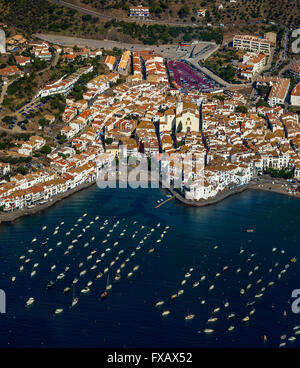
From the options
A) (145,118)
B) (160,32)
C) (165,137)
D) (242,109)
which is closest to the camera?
(165,137)

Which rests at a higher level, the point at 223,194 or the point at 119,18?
the point at 119,18

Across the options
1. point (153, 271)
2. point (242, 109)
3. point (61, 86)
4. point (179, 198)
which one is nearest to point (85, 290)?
point (153, 271)

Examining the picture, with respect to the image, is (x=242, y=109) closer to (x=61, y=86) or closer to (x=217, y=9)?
(x=61, y=86)

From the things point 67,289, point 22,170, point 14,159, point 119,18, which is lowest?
point 67,289

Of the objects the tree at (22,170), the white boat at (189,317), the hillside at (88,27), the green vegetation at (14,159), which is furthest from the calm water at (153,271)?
the hillside at (88,27)

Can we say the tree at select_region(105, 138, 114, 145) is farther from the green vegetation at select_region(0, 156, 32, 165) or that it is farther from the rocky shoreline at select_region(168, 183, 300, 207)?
the rocky shoreline at select_region(168, 183, 300, 207)

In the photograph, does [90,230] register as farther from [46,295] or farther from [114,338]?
[114,338]

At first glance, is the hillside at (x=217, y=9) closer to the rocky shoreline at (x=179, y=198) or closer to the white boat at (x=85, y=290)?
the rocky shoreline at (x=179, y=198)

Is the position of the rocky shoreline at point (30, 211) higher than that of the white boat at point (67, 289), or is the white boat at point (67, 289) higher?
the rocky shoreline at point (30, 211)
